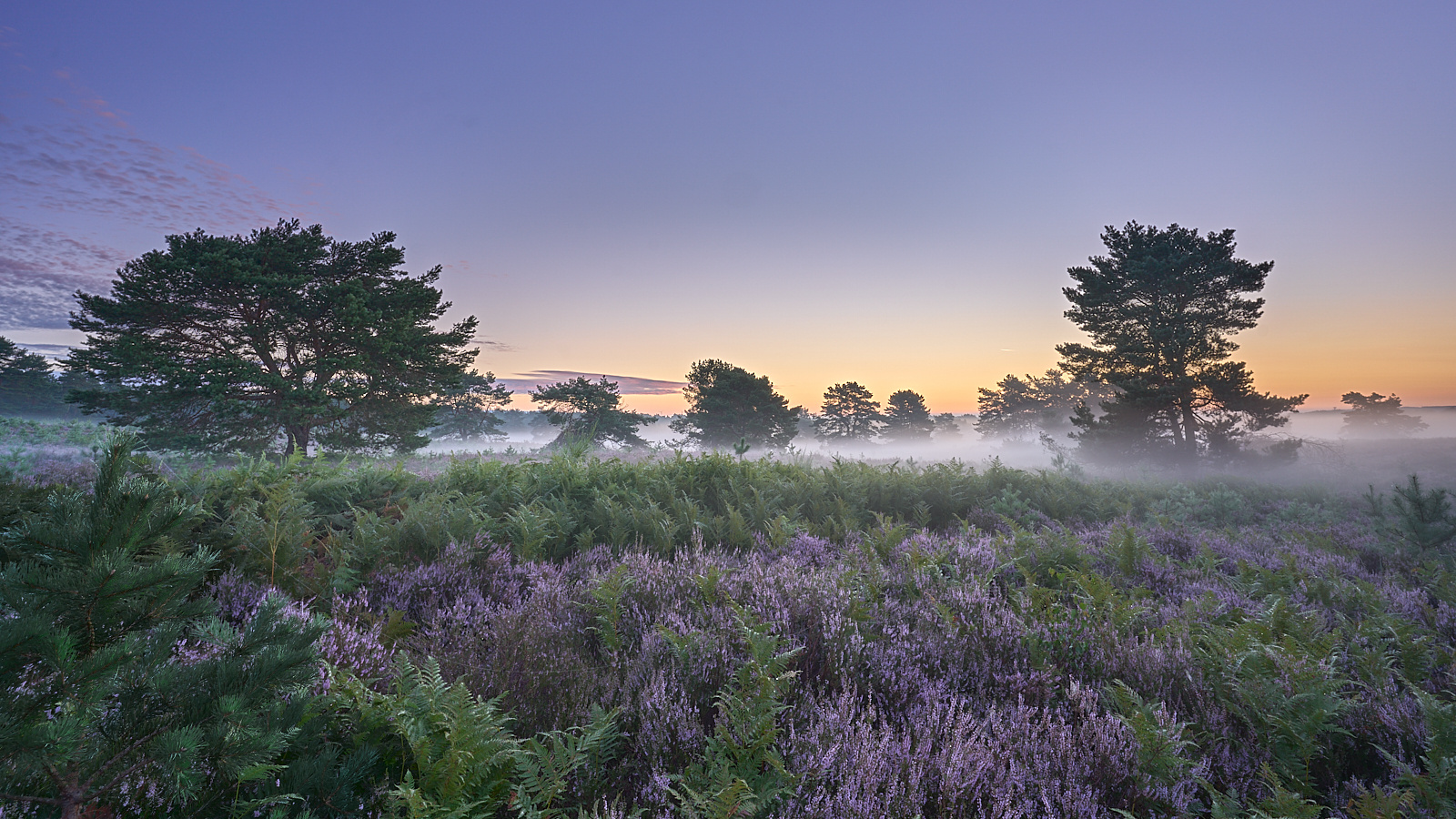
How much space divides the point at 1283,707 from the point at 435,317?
29.4 metres

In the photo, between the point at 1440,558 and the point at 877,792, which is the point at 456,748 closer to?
the point at 877,792

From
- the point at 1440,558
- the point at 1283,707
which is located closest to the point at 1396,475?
the point at 1440,558

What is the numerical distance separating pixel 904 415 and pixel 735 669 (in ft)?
219

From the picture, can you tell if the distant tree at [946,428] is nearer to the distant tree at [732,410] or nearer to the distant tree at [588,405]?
the distant tree at [732,410]

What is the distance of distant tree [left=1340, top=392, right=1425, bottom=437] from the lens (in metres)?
40.2

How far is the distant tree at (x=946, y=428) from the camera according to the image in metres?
74.6

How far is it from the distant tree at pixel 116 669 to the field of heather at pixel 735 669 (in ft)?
0.04

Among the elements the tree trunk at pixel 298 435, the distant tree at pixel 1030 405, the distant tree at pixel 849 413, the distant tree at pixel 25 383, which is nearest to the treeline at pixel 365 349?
the tree trunk at pixel 298 435

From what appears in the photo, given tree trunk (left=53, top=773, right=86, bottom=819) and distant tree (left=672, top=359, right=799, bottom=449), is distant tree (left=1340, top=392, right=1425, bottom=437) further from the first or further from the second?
tree trunk (left=53, top=773, right=86, bottom=819)

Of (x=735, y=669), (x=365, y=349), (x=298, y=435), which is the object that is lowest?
(x=735, y=669)

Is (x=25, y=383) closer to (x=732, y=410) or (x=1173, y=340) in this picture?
(x=732, y=410)

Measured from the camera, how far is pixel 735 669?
107 inches

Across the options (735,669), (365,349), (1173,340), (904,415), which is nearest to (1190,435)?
(1173,340)

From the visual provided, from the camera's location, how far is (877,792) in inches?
78.1
